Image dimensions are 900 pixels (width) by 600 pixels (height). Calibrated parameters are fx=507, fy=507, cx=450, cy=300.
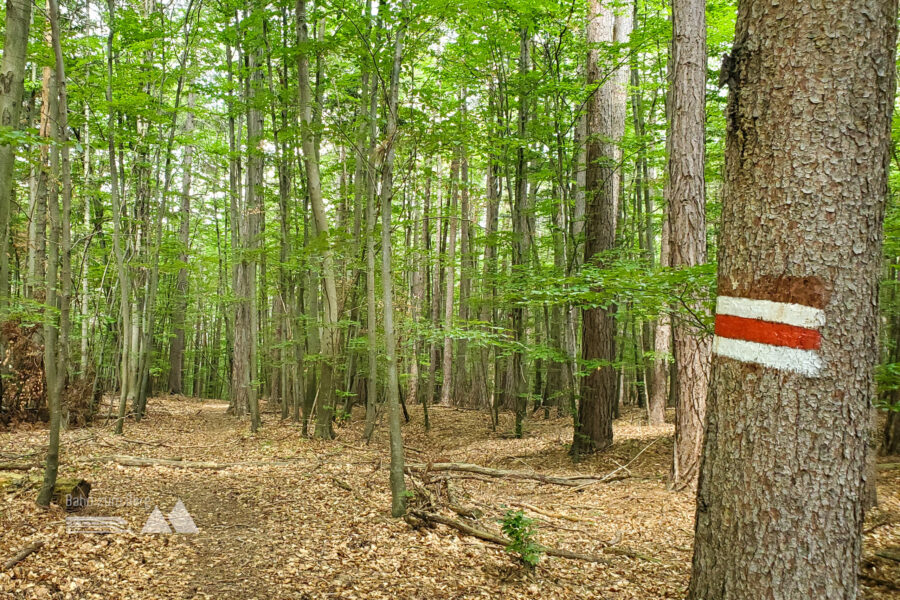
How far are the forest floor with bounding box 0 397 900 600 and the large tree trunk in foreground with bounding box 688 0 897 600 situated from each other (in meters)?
1.84

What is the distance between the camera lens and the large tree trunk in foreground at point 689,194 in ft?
18.2

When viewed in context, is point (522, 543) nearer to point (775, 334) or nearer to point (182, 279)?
point (775, 334)

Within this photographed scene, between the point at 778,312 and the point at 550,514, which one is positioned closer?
the point at 778,312

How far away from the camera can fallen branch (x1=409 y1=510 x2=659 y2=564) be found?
389 cm

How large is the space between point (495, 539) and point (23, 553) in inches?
134

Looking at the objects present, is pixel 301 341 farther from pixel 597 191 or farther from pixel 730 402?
pixel 730 402

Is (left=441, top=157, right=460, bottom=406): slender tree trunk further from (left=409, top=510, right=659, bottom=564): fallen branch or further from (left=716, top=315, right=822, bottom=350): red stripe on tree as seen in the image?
(left=716, top=315, right=822, bottom=350): red stripe on tree

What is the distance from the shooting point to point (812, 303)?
1.65 metres

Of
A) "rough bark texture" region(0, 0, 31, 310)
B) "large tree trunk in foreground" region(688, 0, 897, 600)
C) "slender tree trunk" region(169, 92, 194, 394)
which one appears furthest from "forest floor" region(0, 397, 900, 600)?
"slender tree trunk" region(169, 92, 194, 394)

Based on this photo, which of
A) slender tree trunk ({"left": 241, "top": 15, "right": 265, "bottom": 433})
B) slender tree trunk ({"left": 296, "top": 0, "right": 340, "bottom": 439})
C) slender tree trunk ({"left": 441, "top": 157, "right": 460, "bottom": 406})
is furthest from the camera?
slender tree trunk ({"left": 441, "top": 157, "right": 460, "bottom": 406})

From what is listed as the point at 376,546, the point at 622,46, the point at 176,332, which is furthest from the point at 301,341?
the point at 176,332

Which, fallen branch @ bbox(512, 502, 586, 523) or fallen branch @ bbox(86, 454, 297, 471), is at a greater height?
fallen branch @ bbox(512, 502, 586, 523)

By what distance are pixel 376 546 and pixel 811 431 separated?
3452 mm

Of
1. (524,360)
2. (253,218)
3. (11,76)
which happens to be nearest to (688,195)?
(524,360)
